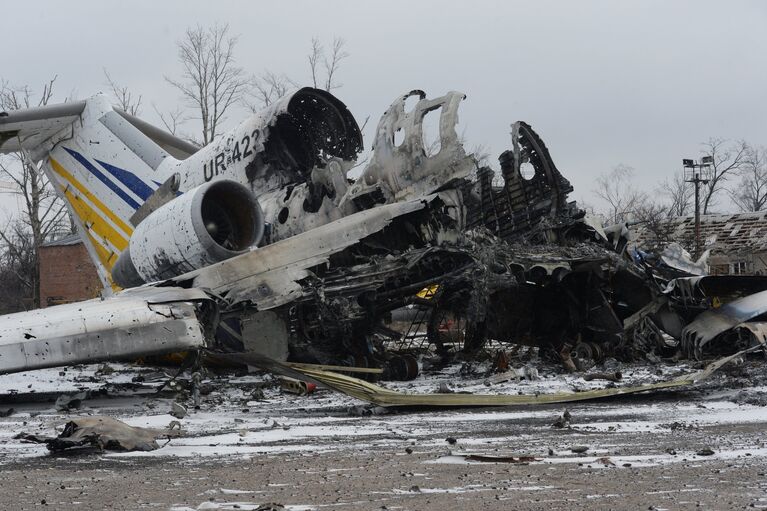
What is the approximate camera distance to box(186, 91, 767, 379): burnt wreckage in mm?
10578

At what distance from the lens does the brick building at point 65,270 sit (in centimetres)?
3950

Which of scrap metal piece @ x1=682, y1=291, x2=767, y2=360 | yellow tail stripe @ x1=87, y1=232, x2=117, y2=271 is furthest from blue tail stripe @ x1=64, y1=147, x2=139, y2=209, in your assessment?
scrap metal piece @ x1=682, y1=291, x2=767, y2=360

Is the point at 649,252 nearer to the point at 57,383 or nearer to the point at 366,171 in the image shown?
the point at 366,171

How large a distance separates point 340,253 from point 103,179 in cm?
516

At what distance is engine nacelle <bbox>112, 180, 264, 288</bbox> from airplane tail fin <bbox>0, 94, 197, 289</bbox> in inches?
77.5

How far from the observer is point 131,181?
45.0 feet

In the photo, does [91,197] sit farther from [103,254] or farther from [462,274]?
[462,274]

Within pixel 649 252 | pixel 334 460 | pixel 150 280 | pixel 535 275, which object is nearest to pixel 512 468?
pixel 334 460

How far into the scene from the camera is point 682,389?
9.74 m

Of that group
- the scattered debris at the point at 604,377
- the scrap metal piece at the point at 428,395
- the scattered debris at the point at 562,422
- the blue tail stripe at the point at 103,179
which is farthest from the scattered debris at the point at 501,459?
the blue tail stripe at the point at 103,179

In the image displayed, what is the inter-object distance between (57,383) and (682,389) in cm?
844

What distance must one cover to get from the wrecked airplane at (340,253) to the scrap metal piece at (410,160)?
0.07 ft

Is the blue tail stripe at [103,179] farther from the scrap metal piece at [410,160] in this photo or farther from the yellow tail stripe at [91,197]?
the scrap metal piece at [410,160]

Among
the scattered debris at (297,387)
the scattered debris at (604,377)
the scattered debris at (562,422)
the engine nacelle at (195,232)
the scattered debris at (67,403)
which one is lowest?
the scattered debris at (604,377)
